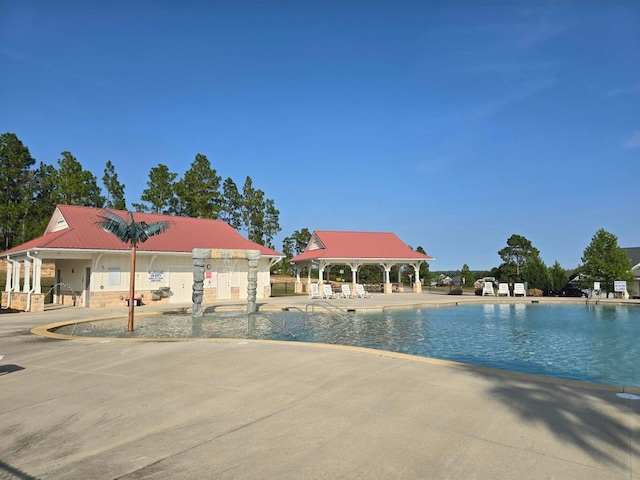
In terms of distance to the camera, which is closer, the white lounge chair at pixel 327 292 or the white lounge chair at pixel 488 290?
the white lounge chair at pixel 327 292

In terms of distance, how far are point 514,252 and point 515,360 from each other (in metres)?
46.6

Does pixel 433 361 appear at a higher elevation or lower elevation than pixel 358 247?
lower

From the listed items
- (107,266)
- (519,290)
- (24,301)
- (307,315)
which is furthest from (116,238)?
(519,290)

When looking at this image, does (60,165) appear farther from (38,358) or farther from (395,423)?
(395,423)

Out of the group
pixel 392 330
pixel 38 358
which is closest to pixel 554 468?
pixel 38 358

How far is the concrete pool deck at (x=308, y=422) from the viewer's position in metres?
3.48

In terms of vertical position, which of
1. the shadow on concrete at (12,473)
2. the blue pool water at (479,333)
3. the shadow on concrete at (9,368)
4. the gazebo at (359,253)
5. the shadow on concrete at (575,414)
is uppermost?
the gazebo at (359,253)

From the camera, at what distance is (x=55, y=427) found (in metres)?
4.52

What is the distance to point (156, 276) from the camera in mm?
23703

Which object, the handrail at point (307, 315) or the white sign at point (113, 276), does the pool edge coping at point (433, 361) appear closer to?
the handrail at point (307, 315)

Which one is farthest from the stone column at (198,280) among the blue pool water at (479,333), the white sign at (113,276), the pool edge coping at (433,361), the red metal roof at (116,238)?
the white sign at (113,276)

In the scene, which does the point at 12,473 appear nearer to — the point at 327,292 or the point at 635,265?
the point at 327,292

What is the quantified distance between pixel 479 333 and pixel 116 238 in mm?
18590

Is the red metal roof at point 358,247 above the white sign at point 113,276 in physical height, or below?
above
